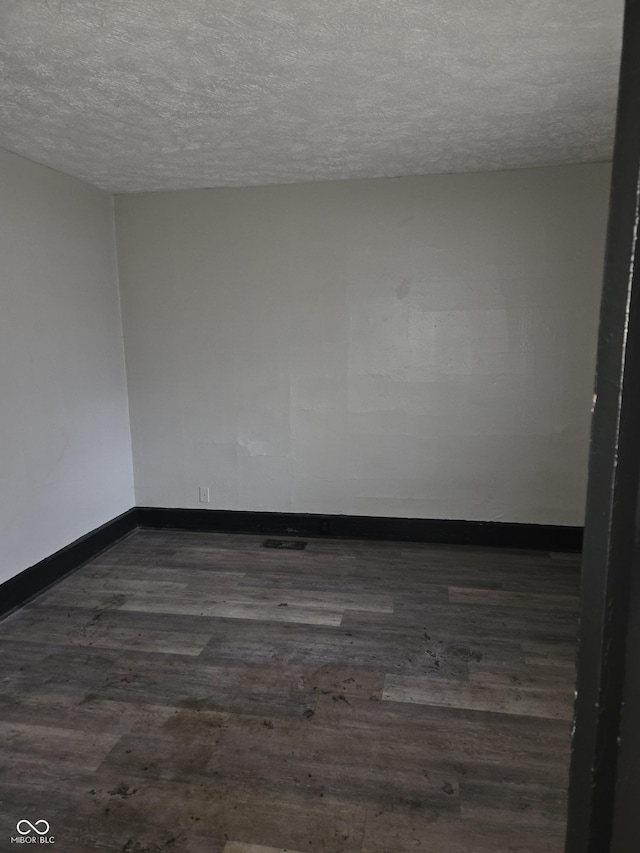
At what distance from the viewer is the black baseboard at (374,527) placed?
397 centimetres

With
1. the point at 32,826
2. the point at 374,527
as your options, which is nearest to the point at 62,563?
the point at 32,826

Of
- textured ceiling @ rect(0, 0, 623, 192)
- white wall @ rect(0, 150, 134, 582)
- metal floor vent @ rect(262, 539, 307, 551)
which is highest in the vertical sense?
textured ceiling @ rect(0, 0, 623, 192)

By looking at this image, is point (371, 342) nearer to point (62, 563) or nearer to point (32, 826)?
point (62, 563)

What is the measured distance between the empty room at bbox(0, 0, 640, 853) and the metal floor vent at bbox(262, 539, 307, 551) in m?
0.06

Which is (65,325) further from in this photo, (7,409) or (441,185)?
(441,185)

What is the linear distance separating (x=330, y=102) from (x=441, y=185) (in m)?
1.48

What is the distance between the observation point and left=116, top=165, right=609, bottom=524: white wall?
375 centimetres

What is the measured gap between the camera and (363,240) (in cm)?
392

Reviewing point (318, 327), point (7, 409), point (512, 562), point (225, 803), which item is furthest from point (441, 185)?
point (225, 803)

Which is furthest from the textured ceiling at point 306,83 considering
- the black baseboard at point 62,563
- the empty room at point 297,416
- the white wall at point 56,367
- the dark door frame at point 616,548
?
the black baseboard at point 62,563

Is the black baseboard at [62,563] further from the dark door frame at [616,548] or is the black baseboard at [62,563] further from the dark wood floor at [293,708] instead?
the dark door frame at [616,548]

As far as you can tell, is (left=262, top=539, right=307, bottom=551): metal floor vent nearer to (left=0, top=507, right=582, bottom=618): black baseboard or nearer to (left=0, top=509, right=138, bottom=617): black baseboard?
(left=0, top=507, right=582, bottom=618): black baseboard

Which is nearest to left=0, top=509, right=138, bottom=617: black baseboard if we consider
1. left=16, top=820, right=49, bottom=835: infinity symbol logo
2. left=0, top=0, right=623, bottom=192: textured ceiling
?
left=16, top=820, right=49, bottom=835: infinity symbol logo

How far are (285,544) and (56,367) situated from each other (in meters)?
2.02
